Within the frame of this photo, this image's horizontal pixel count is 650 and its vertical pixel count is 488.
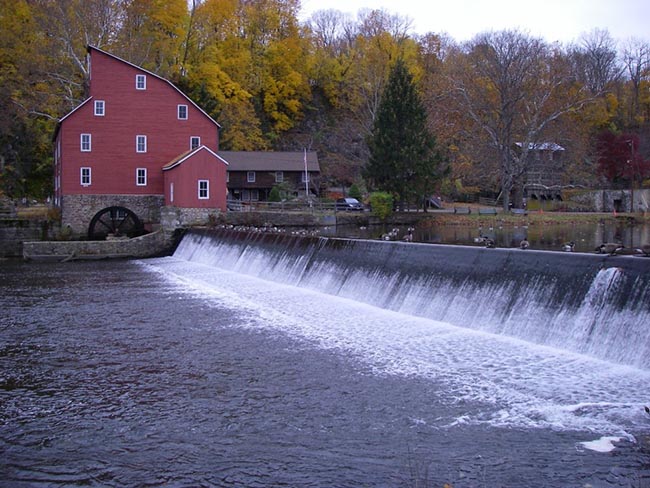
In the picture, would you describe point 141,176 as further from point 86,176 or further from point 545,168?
point 545,168

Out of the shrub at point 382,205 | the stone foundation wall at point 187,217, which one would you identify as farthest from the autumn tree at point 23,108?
the shrub at point 382,205

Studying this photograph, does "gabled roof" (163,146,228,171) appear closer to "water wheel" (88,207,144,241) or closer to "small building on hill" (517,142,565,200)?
"water wheel" (88,207,144,241)

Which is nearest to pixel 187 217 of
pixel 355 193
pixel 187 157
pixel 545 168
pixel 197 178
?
pixel 197 178

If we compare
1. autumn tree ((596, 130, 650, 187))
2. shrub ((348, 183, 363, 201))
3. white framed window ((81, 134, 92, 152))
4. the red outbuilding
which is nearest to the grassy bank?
shrub ((348, 183, 363, 201))

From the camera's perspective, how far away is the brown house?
58.9 meters

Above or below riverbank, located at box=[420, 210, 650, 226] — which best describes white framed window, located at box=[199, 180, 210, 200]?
above

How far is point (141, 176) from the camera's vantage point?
4091 cm

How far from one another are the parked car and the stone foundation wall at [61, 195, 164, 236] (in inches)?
586

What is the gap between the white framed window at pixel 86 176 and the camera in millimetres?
39812

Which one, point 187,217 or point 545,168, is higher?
point 545,168

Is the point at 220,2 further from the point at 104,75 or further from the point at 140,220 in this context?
the point at 140,220

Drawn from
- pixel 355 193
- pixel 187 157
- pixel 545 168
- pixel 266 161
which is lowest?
pixel 355 193

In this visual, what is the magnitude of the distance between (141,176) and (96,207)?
11.0ft

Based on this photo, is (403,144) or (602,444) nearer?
(602,444)
